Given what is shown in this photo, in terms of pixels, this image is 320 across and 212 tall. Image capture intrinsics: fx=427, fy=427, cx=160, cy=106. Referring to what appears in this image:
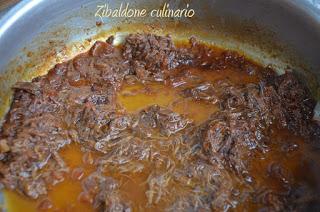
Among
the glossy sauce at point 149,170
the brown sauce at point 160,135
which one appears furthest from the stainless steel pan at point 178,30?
the glossy sauce at point 149,170

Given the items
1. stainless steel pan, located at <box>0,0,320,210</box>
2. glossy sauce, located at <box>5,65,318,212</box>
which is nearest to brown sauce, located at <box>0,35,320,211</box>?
glossy sauce, located at <box>5,65,318,212</box>

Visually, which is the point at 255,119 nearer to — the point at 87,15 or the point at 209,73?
the point at 209,73

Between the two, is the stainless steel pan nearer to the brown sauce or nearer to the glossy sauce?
the brown sauce

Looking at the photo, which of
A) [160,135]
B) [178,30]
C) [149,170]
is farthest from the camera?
[178,30]

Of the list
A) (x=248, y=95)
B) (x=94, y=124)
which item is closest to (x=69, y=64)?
(x=94, y=124)

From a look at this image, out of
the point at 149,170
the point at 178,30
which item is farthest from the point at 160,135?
the point at 178,30

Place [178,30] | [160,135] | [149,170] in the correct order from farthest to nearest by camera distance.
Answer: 1. [178,30]
2. [160,135]
3. [149,170]

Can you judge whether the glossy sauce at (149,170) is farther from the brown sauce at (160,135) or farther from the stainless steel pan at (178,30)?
the stainless steel pan at (178,30)

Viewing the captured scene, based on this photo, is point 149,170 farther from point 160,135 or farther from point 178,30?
point 178,30
